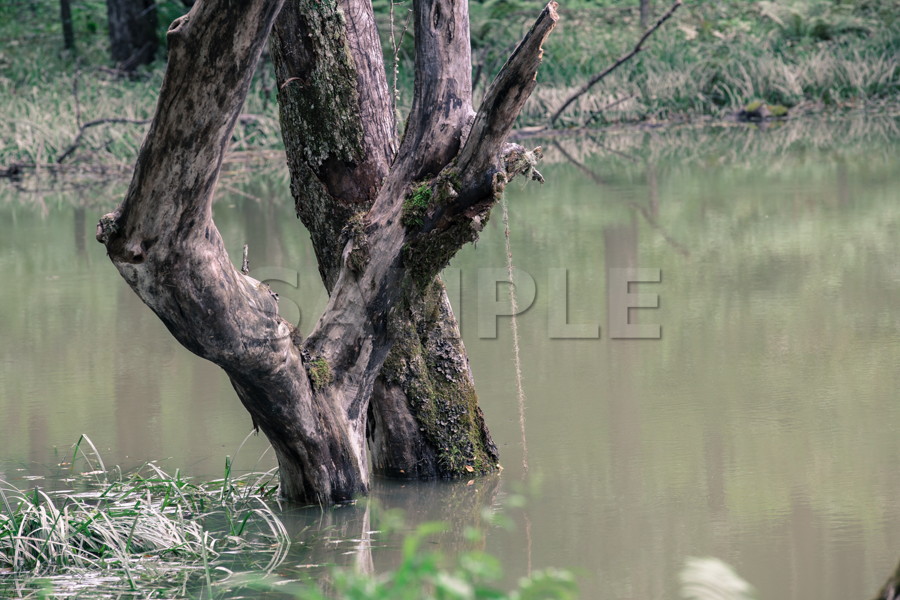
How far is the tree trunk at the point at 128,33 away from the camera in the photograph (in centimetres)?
2130

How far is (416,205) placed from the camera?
13.4 ft

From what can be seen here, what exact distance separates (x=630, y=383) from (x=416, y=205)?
89.4 inches

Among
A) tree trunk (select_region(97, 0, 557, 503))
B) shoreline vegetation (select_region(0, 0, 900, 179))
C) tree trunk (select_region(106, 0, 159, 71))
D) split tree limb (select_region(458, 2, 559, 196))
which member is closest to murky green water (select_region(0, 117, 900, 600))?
tree trunk (select_region(97, 0, 557, 503))

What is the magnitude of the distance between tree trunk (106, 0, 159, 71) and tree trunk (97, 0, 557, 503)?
1783 centimetres

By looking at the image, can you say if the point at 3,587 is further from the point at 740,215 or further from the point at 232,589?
the point at 740,215

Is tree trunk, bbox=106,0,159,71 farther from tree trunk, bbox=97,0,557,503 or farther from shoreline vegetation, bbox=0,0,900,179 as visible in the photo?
tree trunk, bbox=97,0,557,503

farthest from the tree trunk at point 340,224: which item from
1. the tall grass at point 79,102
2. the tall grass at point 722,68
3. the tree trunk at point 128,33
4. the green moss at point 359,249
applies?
the tree trunk at point 128,33

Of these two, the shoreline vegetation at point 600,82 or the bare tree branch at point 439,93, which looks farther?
the shoreline vegetation at point 600,82

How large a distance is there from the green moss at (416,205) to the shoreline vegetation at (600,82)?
1060 centimetres

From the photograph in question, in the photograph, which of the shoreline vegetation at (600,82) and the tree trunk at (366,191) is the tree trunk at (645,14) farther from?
the tree trunk at (366,191)

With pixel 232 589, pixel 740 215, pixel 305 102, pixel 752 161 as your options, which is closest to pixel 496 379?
pixel 305 102

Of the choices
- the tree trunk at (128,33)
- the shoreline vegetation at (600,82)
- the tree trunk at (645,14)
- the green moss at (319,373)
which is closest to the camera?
the green moss at (319,373)

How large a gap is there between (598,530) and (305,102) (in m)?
1.89

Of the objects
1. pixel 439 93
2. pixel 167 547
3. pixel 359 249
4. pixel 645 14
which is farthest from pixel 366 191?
pixel 645 14
